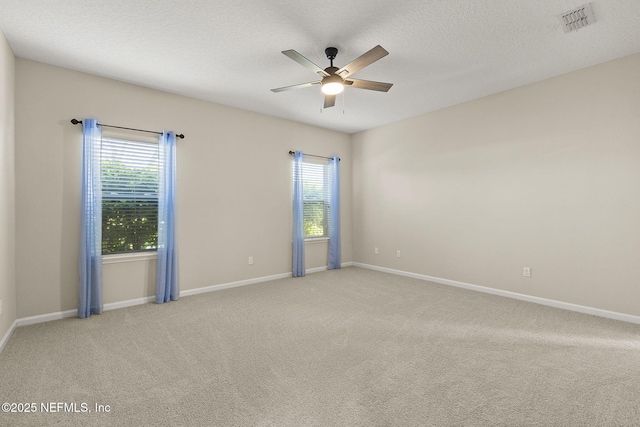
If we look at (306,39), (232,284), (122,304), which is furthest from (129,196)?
(306,39)

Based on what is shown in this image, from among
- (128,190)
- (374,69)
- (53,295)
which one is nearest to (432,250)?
(374,69)

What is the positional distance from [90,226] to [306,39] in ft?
10.2

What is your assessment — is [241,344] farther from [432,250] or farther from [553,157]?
[553,157]

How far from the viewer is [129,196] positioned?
12.9 ft

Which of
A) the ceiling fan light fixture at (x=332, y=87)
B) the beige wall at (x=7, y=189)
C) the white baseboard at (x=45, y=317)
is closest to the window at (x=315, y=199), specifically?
the ceiling fan light fixture at (x=332, y=87)

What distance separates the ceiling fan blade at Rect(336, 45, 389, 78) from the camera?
254cm

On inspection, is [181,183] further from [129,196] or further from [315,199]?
[315,199]

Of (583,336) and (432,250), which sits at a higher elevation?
(432,250)

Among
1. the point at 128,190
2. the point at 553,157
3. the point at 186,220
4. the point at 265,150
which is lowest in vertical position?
the point at 186,220

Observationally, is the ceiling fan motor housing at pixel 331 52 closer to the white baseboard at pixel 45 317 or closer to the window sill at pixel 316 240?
the window sill at pixel 316 240

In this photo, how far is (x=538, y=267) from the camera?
13.1 ft

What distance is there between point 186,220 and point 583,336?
4.71 m

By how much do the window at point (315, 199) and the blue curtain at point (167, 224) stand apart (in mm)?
2310

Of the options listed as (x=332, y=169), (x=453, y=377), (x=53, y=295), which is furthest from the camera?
(x=332, y=169)
